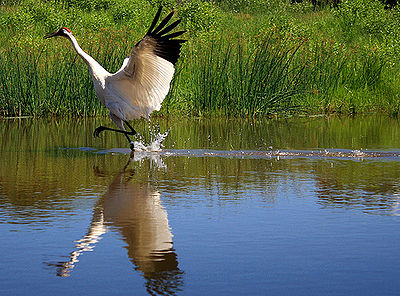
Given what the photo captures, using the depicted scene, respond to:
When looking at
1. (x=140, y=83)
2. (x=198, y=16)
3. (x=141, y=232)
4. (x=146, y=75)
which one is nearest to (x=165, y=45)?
(x=146, y=75)

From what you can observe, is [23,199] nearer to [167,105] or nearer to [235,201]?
[235,201]

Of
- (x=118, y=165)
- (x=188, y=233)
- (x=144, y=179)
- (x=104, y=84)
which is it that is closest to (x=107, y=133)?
(x=104, y=84)

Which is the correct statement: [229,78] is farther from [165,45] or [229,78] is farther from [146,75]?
[165,45]

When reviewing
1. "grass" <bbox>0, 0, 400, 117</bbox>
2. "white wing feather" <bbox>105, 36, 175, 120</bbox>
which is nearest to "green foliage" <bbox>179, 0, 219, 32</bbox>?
"grass" <bbox>0, 0, 400, 117</bbox>

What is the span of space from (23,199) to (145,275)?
3.03m

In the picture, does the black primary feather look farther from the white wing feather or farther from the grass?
the grass

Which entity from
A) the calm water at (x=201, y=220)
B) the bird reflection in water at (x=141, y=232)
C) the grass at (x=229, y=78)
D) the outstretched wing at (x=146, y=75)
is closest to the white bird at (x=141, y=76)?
the outstretched wing at (x=146, y=75)

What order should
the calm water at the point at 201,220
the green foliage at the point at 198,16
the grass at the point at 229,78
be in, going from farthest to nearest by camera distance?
1. the green foliage at the point at 198,16
2. the grass at the point at 229,78
3. the calm water at the point at 201,220

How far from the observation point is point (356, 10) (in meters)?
34.3

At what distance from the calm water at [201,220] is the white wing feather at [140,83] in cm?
70

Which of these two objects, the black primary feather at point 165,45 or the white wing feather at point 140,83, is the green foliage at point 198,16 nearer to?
the white wing feather at point 140,83

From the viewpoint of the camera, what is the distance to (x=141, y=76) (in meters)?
11.3

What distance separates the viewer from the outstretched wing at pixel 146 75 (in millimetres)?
10828

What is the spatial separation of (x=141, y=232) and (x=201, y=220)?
66 cm
